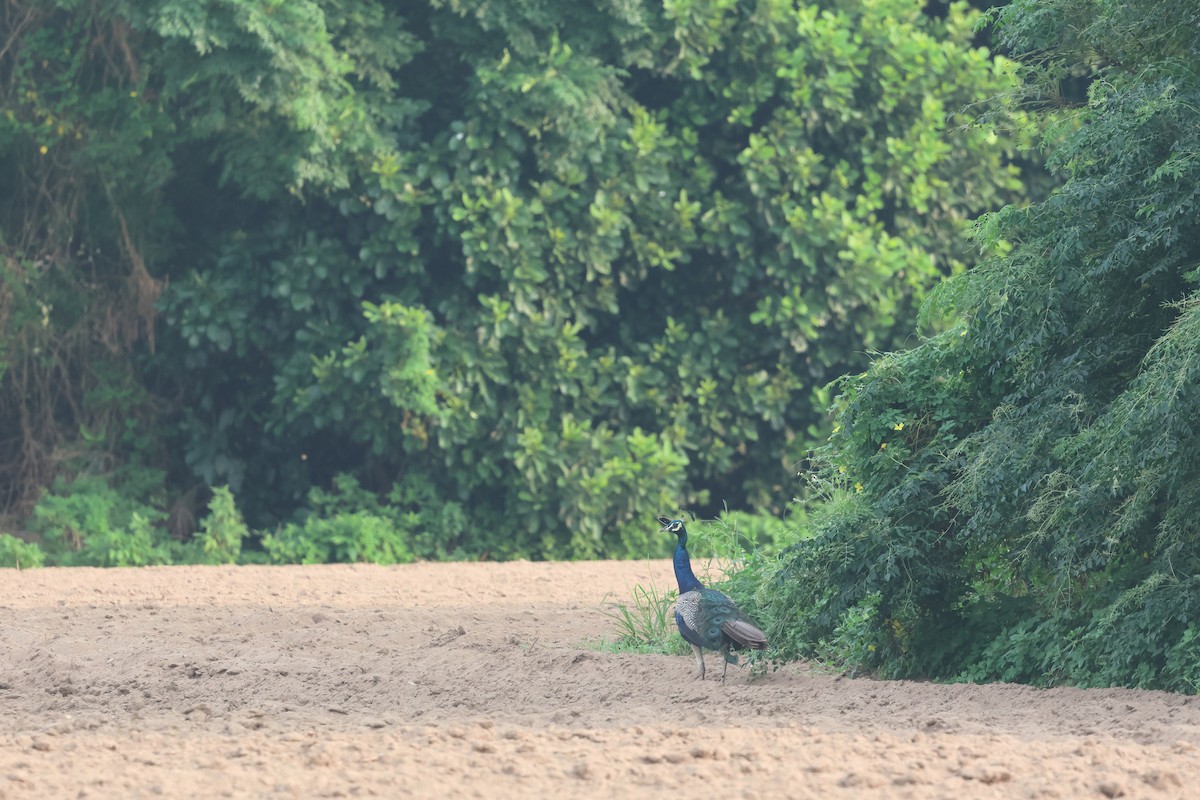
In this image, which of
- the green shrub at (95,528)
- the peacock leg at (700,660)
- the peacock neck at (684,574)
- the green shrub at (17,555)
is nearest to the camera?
the peacock leg at (700,660)

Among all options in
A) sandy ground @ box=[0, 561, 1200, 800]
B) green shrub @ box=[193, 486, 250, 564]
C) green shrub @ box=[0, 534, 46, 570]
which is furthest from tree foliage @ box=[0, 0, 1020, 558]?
sandy ground @ box=[0, 561, 1200, 800]

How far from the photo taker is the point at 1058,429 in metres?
7.39

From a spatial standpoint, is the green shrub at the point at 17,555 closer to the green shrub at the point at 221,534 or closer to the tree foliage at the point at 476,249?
the green shrub at the point at 221,534

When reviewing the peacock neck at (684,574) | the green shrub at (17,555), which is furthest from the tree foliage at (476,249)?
the peacock neck at (684,574)

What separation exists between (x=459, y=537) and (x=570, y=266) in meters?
2.98

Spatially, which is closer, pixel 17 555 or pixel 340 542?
pixel 17 555

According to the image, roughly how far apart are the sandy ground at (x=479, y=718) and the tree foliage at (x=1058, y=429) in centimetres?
41

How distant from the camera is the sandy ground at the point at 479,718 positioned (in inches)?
215

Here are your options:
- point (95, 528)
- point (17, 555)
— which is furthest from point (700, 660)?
point (95, 528)

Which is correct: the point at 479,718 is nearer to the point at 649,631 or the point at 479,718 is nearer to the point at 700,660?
the point at 700,660

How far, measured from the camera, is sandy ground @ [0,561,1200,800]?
546cm

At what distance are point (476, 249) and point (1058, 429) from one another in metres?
8.03

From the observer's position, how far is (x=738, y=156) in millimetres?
15578

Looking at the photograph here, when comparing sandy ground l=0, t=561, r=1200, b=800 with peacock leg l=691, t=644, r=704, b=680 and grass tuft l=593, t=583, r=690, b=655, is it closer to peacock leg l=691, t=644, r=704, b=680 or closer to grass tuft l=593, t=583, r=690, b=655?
peacock leg l=691, t=644, r=704, b=680
